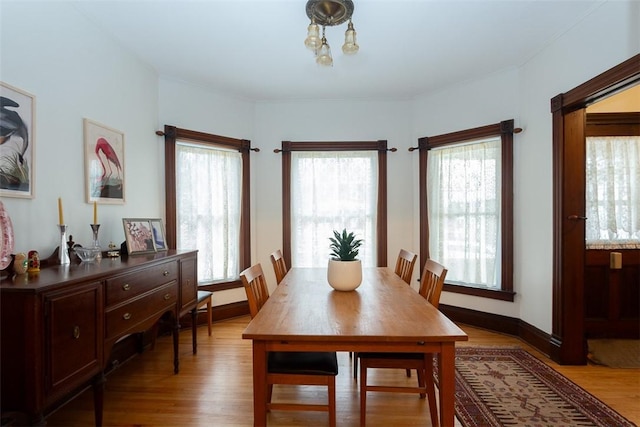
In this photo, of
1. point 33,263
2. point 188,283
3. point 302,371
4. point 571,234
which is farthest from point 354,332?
point 571,234

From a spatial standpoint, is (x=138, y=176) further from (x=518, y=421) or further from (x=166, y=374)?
(x=518, y=421)

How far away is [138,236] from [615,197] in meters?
4.51

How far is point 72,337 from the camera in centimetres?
146

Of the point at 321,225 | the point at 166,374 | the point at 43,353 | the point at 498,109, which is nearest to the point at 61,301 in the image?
the point at 43,353

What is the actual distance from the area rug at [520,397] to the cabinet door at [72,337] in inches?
84.4

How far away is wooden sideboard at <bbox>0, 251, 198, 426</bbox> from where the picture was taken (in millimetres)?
1277

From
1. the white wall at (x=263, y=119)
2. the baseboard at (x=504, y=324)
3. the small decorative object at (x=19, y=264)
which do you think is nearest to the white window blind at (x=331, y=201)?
the white wall at (x=263, y=119)

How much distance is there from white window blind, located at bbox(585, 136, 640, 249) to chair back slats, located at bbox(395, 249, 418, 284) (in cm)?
199

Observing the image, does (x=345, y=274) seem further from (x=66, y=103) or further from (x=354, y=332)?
(x=66, y=103)

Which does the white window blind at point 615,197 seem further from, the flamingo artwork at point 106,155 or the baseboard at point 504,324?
the flamingo artwork at point 106,155

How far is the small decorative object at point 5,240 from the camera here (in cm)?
147

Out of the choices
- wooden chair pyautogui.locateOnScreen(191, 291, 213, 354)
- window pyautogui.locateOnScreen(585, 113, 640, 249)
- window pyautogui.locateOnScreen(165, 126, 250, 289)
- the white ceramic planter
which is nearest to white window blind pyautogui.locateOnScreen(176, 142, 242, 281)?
window pyautogui.locateOnScreen(165, 126, 250, 289)

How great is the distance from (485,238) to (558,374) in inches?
55.3

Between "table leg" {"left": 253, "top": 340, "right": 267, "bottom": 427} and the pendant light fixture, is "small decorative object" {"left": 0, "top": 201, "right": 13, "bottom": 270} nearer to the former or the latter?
"table leg" {"left": 253, "top": 340, "right": 267, "bottom": 427}
